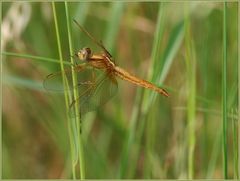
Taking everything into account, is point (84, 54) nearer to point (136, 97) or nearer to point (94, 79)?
point (94, 79)

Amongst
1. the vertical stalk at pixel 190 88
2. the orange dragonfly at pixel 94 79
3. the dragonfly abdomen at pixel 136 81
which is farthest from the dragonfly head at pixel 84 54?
the vertical stalk at pixel 190 88

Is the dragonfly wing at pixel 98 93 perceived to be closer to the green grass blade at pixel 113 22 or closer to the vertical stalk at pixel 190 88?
the vertical stalk at pixel 190 88

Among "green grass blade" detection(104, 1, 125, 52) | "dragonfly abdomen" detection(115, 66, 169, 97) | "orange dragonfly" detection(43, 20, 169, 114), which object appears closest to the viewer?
"orange dragonfly" detection(43, 20, 169, 114)

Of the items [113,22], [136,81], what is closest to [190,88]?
[136,81]

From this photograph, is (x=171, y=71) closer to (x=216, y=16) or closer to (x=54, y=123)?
(x=216, y=16)

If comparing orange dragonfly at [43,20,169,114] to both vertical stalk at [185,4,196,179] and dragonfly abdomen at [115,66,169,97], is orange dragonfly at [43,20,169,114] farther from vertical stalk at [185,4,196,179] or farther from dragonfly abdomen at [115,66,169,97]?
vertical stalk at [185,4,196,179]

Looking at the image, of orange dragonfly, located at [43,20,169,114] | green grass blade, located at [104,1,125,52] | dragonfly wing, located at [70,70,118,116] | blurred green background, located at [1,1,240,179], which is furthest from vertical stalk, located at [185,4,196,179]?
green grass blade, located at [104,1,125,52]

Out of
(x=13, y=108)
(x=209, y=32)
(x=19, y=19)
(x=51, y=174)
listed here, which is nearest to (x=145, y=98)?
(x=209, y=32)

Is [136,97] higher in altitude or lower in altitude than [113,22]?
lower
